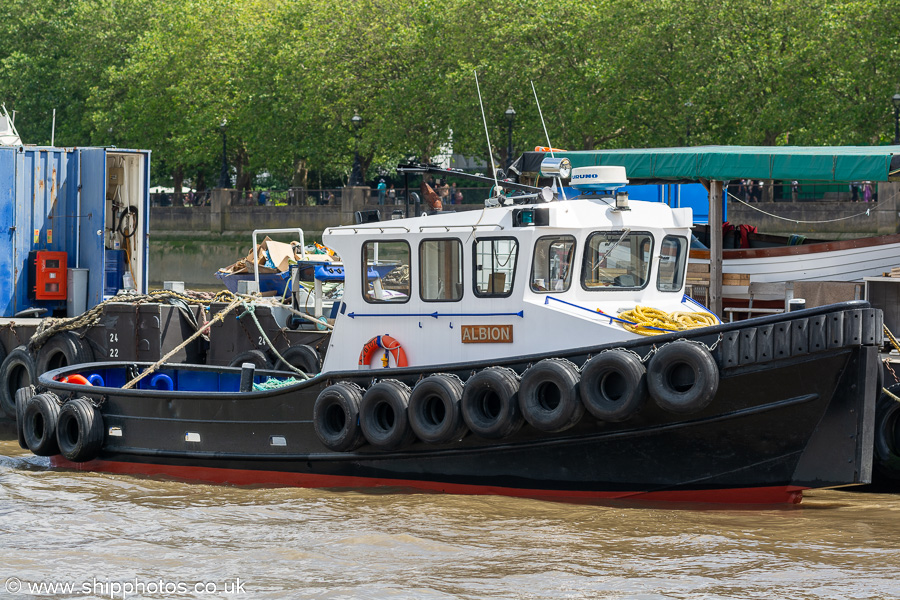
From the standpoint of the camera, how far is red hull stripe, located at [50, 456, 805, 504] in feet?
29.8

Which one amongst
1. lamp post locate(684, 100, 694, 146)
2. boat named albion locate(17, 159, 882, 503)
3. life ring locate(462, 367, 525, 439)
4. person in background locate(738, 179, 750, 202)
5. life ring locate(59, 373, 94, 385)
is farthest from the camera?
lamp post locate(684, 100, 694, 146)

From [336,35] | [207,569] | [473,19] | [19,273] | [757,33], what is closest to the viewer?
[207,569]

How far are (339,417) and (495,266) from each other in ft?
6.48

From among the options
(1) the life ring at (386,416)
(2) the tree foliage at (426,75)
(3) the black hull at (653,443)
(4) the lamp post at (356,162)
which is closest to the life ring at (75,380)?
(3) the black hull at (653,443)

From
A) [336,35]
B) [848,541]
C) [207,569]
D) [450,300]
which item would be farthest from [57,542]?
[336,35]

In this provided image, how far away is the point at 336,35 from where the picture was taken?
4078 centimetres

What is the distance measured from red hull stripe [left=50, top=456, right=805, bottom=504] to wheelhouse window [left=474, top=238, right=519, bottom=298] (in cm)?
173

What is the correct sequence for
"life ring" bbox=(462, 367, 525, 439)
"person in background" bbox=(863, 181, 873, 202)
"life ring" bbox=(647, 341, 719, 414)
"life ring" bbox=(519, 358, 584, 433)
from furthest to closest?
"person in background" bbox=(863, 181, 873, 202)
"life ring" bbox=(462, 367, 525, 439)
"life ring" bbox=(519, 358, 584, 433)
"life ring" bbox=(647, 341, 719, 414)

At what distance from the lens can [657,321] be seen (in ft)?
30.5

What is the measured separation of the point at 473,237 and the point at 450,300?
0.62 m

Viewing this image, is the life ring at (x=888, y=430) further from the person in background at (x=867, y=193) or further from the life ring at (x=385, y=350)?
the person in background at (x=867, y=193)

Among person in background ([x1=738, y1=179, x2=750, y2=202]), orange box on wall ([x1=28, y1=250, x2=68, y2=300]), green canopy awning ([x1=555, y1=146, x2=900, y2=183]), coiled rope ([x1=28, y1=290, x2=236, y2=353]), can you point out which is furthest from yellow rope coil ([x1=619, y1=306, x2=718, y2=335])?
person in background ([x1=738, y1=179, x2=750, y2=202])

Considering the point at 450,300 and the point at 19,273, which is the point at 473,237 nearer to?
the point at 450,300

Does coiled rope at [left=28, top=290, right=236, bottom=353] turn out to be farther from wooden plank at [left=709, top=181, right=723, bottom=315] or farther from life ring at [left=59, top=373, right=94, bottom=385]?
wooden plank at [left=709, top=181, right=723, bottom=315]
